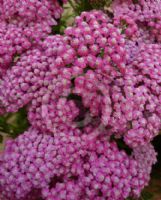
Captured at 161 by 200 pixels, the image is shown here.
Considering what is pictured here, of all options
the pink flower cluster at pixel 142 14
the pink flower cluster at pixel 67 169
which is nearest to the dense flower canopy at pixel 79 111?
the pink flower cluster at pixel 67 169

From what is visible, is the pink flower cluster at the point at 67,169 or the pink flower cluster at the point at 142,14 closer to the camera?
the pink flower cluster at the point at 67,169

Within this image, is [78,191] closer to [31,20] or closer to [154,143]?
[31,20]

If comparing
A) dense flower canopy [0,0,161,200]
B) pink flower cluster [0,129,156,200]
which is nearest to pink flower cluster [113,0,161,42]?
dense flower canopy [0,0,161,200]

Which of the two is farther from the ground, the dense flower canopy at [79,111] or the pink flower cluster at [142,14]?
the pink flower cluster at [142,14]

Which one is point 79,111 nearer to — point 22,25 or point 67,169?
point 67,169

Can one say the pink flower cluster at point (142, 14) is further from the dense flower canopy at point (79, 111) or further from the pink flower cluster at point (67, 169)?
the pink flower cluster at point (67, 169)

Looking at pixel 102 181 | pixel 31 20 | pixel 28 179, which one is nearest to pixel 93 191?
pixel 102 181
